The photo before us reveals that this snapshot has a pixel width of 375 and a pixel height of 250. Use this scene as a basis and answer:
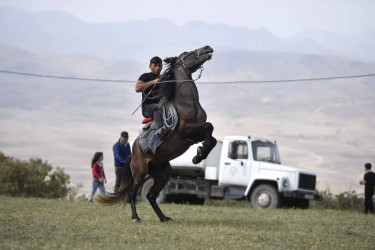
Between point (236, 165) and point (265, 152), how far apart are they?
1.15 meters

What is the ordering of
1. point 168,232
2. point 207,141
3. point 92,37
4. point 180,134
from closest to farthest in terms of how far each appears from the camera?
point 168,232 → point 207,141 → point 180,134 → point 92,37

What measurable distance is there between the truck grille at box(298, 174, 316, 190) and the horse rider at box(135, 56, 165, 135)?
1185 cm

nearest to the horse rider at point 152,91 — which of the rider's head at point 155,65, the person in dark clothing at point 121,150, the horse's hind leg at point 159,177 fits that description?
Answer: the rider's head at point 155,65

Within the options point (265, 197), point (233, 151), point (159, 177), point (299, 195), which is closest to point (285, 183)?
point (299, 195)

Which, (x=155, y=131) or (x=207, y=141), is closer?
(x=207, y=141)

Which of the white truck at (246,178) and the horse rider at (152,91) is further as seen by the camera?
the white truck at (246,178)

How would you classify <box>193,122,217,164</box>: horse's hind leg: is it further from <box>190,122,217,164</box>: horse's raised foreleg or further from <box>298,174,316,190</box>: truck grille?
<box>298,174,316,190</box>: truck grille

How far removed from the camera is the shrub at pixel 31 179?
3053 centimetres

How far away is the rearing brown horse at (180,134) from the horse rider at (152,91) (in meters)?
0.28

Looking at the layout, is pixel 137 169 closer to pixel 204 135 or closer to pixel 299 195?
pixel 204 135

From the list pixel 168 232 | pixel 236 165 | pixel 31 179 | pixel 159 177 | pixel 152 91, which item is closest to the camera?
pixel 168 232

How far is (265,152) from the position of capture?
25.7 m

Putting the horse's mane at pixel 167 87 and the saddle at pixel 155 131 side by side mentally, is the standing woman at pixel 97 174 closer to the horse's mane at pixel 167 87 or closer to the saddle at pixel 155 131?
the saddle at pixel 155 131

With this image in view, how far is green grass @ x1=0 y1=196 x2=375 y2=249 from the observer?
1087cm
